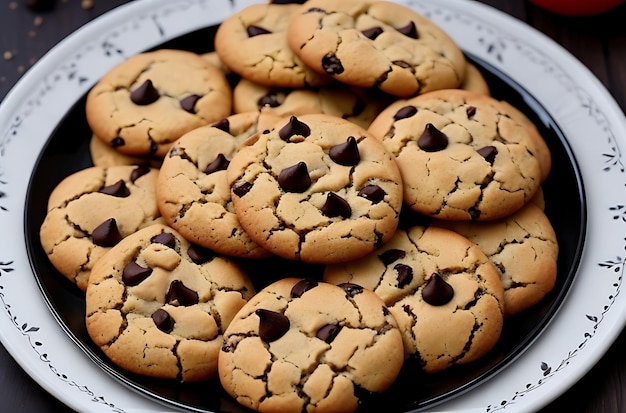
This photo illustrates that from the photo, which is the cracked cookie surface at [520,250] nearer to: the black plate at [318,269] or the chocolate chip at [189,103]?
the black plate at [318,269]

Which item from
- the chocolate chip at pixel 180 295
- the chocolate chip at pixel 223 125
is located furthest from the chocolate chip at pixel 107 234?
the chocolate chip at pixel 223 125

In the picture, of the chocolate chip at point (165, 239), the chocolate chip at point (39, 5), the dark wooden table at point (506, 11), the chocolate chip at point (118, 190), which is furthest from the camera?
the chocolate chip at point (39, 5)

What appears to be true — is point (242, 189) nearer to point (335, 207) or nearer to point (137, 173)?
point (335, 207)

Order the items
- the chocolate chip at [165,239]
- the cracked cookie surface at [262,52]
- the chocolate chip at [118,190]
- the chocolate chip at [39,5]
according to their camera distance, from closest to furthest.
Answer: the chocolate chip at [165,239] → the chocolate chip at [118,190] → the cracked cookie surface at [262,52] → the chocolate chip at [39,5]

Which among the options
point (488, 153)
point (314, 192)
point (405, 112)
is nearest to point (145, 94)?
point (314, 192)

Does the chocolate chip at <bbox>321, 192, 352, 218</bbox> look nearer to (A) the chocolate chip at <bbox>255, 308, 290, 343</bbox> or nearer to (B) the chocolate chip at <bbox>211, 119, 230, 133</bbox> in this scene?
(A) the chocolate chip at <bbox>255, 308, 290, 343</bbox>

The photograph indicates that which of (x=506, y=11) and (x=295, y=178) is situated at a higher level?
(x=295, y=178)

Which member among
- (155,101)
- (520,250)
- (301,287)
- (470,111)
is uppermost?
(155,101)

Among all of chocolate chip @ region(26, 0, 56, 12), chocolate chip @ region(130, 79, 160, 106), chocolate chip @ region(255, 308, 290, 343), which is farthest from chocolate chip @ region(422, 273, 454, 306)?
chocolate chip @ region(26, 0, 56, 12)
